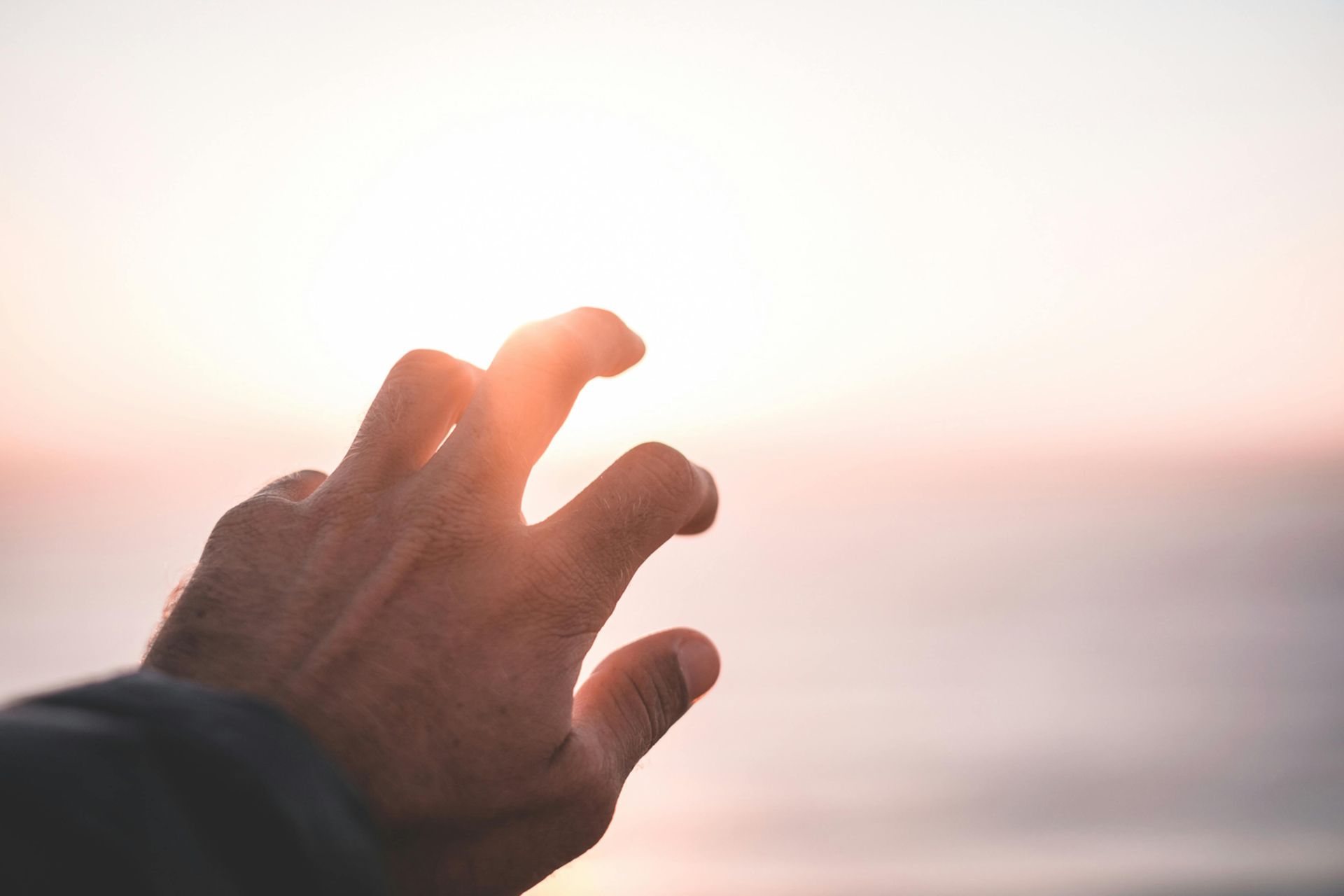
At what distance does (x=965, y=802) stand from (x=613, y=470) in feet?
12.9

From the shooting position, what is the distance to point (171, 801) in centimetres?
49

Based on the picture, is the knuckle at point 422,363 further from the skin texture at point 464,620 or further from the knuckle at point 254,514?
the knuckle at point 254,514

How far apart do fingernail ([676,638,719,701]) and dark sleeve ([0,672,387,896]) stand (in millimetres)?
804

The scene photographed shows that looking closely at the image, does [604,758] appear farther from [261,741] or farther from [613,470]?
[261,741]

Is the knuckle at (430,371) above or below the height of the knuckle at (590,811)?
above

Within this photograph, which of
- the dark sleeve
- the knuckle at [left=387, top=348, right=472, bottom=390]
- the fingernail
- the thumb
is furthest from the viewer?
the knuckle at [left=387, top=348, right=472, bottom=390]

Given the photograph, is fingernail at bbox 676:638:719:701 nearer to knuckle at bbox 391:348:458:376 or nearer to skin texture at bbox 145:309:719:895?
skin texture at bbox 145:309:719:895

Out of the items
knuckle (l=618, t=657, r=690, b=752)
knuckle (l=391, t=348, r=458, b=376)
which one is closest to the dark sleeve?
knuckle (l=618, t=657, r=690, b=752)

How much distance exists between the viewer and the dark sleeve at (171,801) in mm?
446

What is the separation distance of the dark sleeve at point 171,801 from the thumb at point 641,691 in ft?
2.21

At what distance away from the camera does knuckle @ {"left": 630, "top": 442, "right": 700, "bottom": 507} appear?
1.31 meters

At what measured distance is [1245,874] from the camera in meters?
3.62

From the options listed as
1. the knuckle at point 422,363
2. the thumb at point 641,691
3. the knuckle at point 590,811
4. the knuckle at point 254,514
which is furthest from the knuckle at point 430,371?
the knuckle at point 590,811

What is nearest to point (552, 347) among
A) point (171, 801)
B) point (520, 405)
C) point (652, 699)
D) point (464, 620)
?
point (520, 405)
